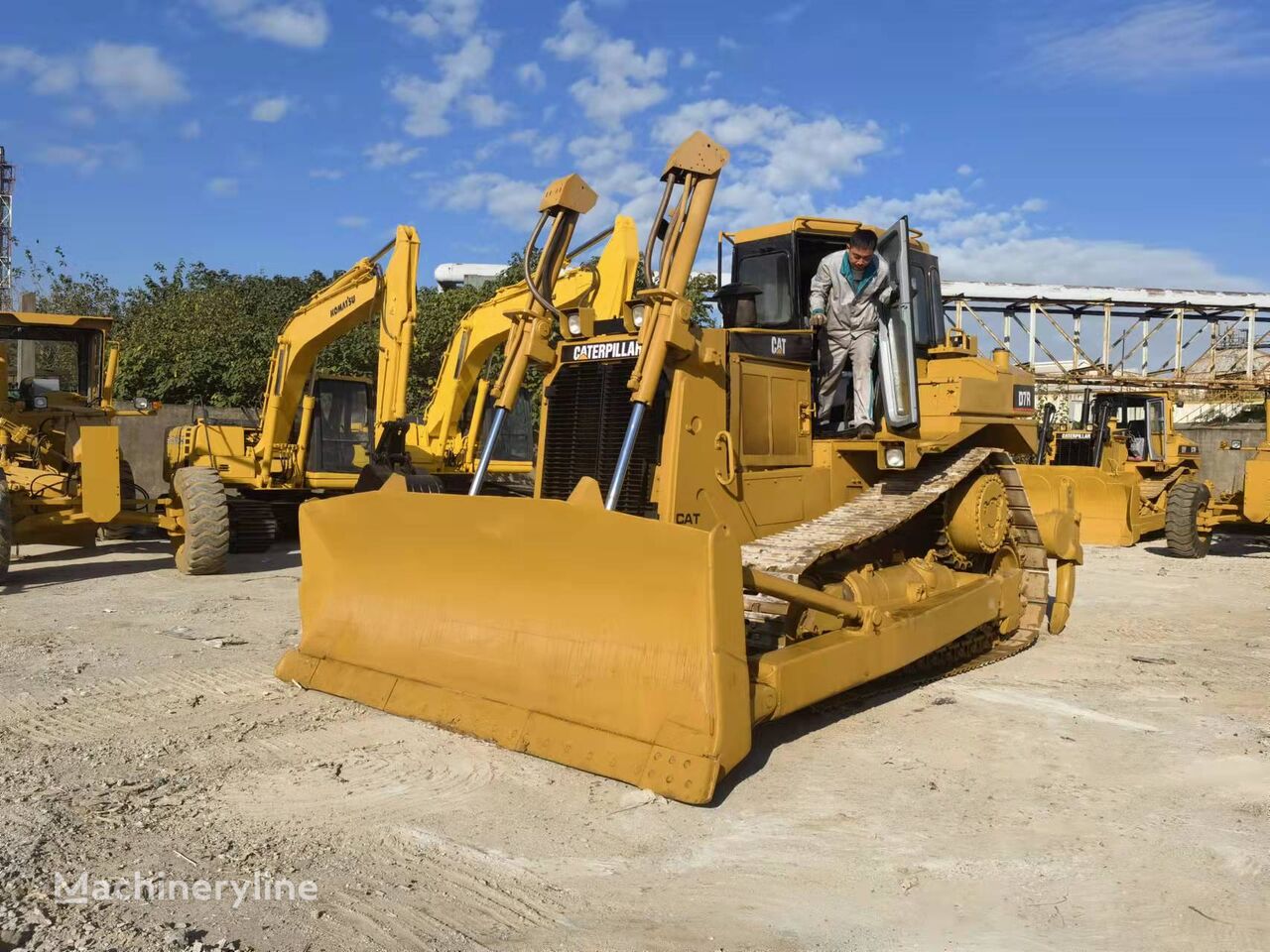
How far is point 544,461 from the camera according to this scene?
6.13 metres

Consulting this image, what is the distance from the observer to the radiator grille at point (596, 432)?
560 cm

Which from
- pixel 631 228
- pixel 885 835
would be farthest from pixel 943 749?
pixel 631 228

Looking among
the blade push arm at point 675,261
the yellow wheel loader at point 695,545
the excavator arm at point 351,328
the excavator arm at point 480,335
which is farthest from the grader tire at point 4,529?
the blade push arm at point 675,261

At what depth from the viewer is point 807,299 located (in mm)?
6750

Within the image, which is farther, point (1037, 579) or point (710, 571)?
point (1037, 579)

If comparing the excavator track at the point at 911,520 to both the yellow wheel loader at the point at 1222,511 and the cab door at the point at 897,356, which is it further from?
the yellow wheel loader at the point at 1222,511

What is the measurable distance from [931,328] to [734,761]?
4212 mm

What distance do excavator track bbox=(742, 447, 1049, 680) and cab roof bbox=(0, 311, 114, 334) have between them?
9478 millimetres

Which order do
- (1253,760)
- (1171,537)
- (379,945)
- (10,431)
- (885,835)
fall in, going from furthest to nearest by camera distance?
(1171,537) → (10,431) → (1253,760) → (885,835) → (379,945)

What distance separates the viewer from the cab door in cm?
626

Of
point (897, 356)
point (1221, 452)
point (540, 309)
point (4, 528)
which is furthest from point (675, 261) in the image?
point (1221, 452)

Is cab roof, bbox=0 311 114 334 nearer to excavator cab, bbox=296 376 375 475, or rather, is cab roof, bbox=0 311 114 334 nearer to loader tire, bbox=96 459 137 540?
loader tire, bbox=96 459 137 540

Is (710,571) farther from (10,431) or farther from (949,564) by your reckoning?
(10,431)

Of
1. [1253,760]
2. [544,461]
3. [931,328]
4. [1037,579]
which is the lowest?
[1253,760]
